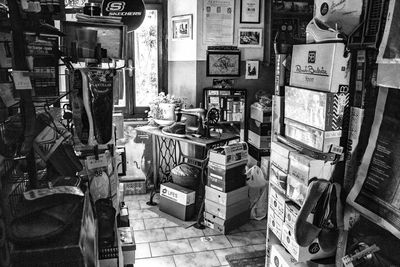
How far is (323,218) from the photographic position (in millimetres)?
2033

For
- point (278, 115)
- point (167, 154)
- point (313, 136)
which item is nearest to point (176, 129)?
point (167, 154)

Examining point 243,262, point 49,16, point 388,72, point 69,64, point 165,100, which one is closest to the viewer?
point 388,72

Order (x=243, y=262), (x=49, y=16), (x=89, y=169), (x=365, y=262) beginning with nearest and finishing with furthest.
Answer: (x=365, y=262)
(x=49, y=16)
(x=89, y=169)
(x=243, y=262)

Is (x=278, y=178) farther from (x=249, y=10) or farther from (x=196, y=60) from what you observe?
(x=249, y=10)

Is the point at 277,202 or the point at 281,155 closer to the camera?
the point at 281,155

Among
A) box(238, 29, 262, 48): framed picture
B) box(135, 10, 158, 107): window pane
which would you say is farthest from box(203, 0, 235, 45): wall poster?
box(135, 10, 158, 107): window pane

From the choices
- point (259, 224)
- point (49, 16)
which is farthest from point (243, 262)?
point (49, 16)

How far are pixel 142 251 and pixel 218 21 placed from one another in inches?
113

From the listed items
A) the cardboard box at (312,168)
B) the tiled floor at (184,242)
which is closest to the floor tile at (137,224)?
the tiled floor at (184,242)

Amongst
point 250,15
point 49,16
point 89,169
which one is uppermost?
point 250,15

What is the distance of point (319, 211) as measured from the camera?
2043mm

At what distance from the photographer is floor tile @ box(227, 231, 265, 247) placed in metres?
3.95

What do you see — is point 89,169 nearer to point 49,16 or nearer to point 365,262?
point 49,16

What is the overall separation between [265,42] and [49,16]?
355cm
